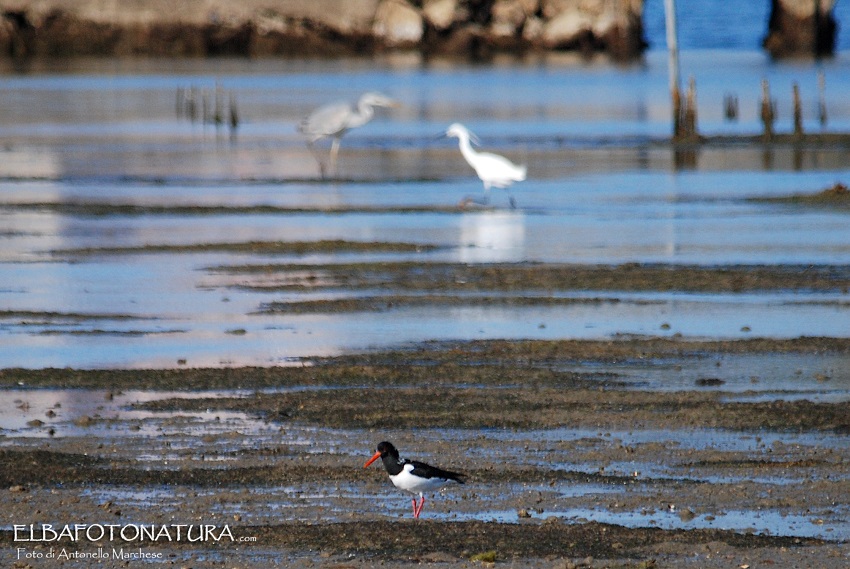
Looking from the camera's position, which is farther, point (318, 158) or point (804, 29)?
point (804, 29)

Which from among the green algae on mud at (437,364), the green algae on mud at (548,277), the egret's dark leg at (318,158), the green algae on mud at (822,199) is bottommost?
the egret's dark leg at (318,158)

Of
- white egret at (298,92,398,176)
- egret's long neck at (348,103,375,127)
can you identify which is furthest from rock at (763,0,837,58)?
egret's long neck at (348,103,375,127)

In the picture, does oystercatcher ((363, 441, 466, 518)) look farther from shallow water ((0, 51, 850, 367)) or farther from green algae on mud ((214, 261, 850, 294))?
green algae on mud ((214, 261, 850, 294))

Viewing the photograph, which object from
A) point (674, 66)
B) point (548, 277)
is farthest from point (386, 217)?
point (674, 66)

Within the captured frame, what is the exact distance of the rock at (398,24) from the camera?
108312mm

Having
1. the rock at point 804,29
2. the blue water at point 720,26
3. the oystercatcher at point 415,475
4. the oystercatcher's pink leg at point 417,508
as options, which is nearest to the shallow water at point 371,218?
the oystercatcher's pink leg at point 417,508

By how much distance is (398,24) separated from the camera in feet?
356

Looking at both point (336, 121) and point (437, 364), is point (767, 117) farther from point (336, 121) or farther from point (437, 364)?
point (437, 364)

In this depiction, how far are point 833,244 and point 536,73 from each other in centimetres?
6344

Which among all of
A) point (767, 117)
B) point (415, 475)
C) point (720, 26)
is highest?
point (415, 475)

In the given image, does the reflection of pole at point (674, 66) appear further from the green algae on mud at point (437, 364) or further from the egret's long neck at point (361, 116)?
the green algae on mud at point (437, 364)

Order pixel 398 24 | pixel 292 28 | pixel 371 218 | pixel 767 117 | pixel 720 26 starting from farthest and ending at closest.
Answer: pixel 720 26, pixel 292 28, pixel 398 24, pixel 767 117, pixel 371 218

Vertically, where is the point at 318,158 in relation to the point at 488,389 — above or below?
below

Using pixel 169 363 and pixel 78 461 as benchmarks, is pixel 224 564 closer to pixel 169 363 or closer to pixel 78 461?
pixel 78 461
